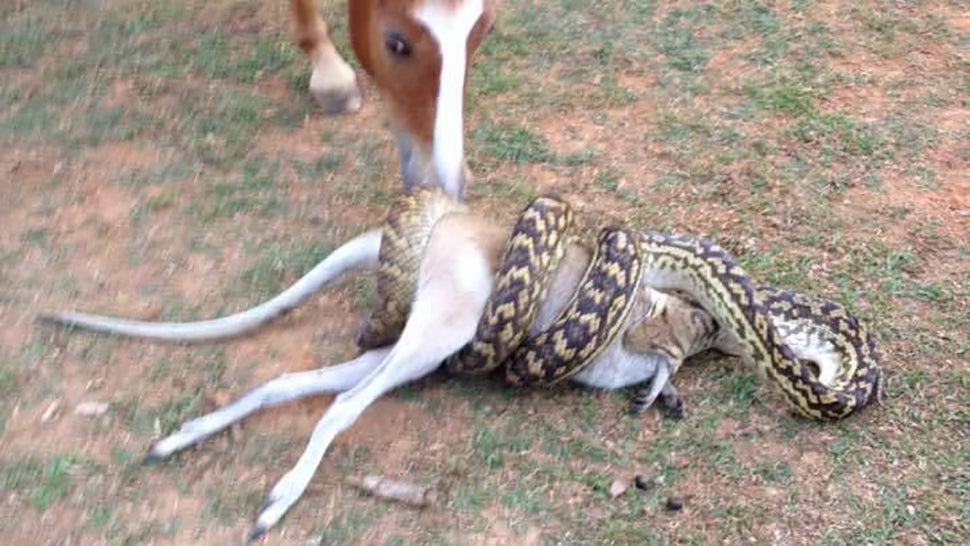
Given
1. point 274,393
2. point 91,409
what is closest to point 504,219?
point 274,393

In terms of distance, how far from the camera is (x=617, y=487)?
3.08m

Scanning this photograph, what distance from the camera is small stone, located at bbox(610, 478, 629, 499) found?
3.06 metres

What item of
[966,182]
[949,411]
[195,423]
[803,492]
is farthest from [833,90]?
[195,423]

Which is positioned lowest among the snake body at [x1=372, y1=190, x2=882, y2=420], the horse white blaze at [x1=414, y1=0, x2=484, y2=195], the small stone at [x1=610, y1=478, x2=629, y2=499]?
the small stone at [x1=610, y1=478, x2=629, y2=499]

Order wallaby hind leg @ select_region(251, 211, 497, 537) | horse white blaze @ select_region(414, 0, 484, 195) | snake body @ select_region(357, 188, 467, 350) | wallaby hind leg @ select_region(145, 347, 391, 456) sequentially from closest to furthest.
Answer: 1. wallaby hind leg @ select_region(251, 211, 497, 537)
2. wallaby hind leg @ select_region(145, 347, 391, 456)
3. snake body @ select_region(357, 188, 467, 350)
4. horse white blaze @ select_region(414, 0, 484, 195)

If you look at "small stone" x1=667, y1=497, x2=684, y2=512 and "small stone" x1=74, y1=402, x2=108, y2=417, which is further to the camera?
"small stone" x1=74, y1=402, x2=108, y2=417

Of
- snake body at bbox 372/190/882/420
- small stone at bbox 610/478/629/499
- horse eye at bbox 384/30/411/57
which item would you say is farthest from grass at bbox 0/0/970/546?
horse eye at bbox 384/30/411/57

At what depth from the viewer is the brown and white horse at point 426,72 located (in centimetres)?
364

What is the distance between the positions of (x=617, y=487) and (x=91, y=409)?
5.00 ft

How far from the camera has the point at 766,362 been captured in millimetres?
3297

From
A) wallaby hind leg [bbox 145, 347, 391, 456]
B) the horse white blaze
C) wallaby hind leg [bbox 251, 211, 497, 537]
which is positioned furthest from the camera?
the horse white blaze

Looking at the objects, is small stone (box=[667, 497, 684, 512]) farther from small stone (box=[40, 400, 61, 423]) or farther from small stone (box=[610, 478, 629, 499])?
small stone (box=[40, 400, 61, 423])

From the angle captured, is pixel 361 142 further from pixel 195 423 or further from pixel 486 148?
pixel 195 423

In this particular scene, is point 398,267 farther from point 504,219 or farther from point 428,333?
point 504,219
